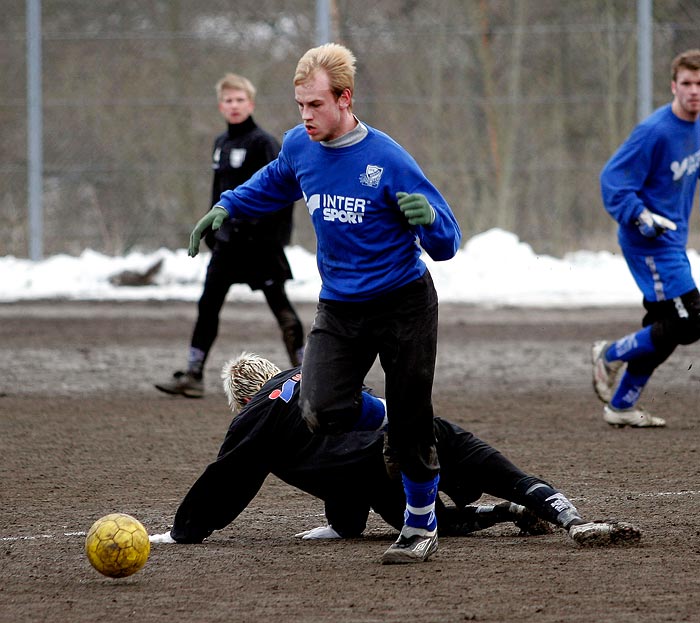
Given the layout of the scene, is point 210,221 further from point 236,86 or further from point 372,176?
point 236,86

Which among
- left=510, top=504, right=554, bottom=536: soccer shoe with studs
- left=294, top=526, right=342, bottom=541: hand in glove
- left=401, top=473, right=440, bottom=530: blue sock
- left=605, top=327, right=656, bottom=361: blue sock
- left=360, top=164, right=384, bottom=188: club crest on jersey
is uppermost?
left=360, top=164, right=384, bottom=188: club crest on jersey

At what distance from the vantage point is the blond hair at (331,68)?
5.14 meters

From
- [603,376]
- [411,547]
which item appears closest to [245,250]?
[603,376]

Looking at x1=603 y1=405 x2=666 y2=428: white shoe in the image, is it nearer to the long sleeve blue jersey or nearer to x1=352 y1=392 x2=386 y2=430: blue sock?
the long sleeve blue jersey

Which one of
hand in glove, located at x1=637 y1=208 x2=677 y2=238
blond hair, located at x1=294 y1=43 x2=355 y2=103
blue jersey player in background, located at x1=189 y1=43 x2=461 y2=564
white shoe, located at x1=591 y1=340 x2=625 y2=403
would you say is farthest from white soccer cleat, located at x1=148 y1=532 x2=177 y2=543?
white shoe, located at x1=591 y1=340 x2=625 y2=403

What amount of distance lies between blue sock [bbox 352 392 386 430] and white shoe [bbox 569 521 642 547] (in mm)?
934

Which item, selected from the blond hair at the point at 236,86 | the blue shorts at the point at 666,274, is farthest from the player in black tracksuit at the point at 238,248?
the blue shorts at the point at 666,274

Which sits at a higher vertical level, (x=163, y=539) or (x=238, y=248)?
(x=238, y=248)

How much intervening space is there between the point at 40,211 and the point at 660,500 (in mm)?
13259

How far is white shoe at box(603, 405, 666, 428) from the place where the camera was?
857 centimetres

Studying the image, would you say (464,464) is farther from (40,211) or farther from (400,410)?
(40,211)

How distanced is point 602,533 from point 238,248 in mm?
5118

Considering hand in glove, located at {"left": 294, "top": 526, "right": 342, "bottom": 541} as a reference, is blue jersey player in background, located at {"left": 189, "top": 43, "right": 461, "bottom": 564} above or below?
above

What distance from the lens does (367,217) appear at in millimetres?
5176
